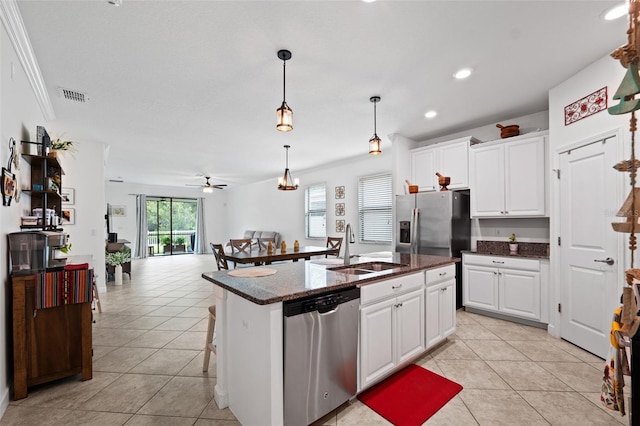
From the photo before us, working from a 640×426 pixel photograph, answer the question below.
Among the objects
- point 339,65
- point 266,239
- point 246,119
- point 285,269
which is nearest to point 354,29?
point 339,65

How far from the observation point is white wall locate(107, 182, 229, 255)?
10.0 meters

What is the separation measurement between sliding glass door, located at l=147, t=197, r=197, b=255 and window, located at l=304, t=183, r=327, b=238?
6080 mm

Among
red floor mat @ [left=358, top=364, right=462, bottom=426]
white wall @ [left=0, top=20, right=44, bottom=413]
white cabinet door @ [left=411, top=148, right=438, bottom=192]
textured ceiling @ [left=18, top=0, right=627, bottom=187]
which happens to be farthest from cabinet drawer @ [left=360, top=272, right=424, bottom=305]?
white wall @ [left=0, top=20, right=44, bottom=413]

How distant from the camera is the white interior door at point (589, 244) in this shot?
255 centimetres

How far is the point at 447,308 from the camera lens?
9.46 feet

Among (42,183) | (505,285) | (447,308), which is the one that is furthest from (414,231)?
(42,183)

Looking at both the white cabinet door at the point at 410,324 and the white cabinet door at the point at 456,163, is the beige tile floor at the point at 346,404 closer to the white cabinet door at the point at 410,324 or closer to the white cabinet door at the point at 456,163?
the white cabinet door at the point at 410,324

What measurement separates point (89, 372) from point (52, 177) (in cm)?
220

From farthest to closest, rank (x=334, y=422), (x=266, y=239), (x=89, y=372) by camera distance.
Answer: (x=266, y=239), (x=89, y=372), (x=334, y=422)

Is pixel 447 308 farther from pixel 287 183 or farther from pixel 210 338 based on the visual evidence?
pixel 287 183

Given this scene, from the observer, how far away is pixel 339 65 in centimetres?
266

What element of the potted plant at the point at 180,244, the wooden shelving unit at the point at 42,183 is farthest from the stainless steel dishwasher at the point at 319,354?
the potted plant at the point at 180,244

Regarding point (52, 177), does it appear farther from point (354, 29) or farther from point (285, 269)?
point (354, 29)

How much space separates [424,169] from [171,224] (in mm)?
10067
